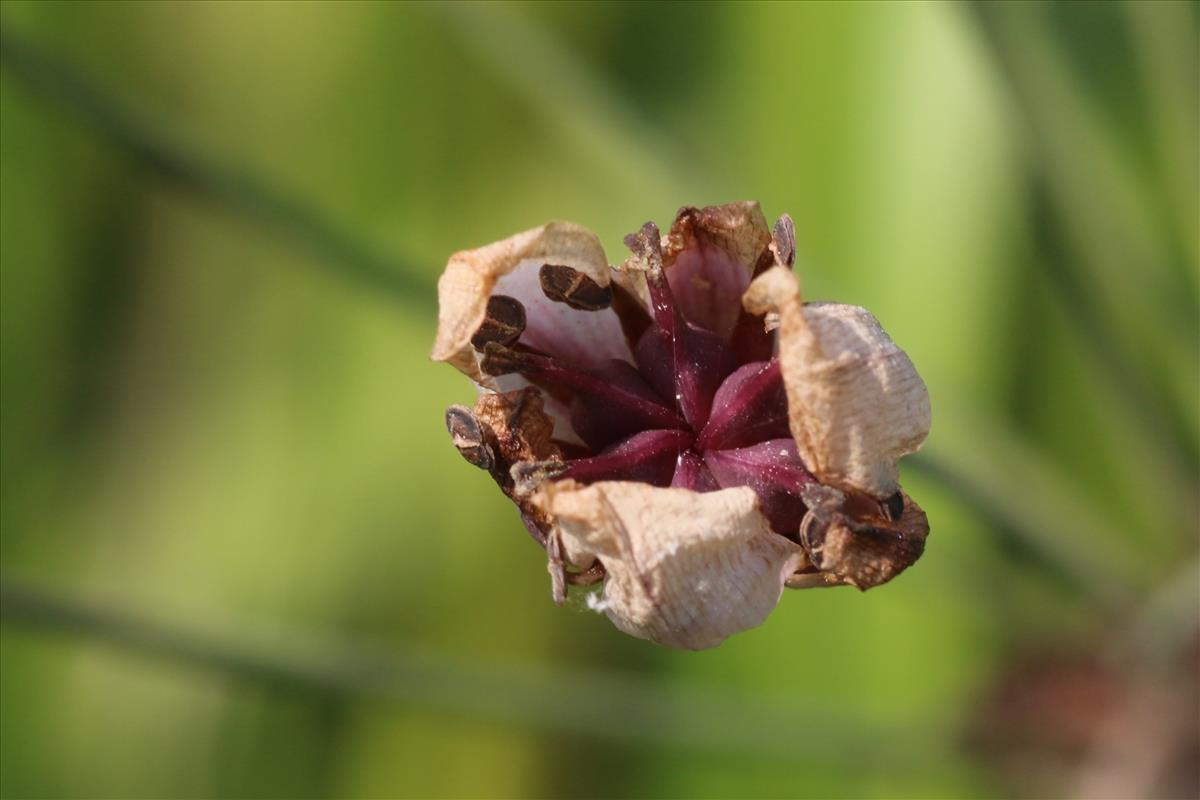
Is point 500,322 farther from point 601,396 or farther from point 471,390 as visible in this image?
point 471,390

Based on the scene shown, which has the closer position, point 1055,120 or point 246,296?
point 1055,120

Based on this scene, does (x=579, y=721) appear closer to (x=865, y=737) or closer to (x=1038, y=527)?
(x=865, y=737)

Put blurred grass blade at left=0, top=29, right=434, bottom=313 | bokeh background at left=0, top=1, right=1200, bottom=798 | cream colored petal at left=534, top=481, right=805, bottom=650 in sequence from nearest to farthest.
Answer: cream colored petal at left=534, top=481, right=805, bottom=650 < blurred grass blade at left=0, top=29, right=434, bottom=313 < bokeh background at left=0, top=1, right=1200, bottom=798

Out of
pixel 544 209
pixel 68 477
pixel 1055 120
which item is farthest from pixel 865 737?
pixel 68 477

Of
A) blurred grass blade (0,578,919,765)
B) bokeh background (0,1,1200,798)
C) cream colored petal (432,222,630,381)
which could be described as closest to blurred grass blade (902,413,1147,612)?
bokeh background (0,1,1200,798)

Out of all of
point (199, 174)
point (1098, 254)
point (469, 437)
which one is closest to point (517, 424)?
point (469, 437)

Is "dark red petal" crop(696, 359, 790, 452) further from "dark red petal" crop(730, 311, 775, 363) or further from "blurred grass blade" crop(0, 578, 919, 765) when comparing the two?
"blurred grass blade" crop(0, 578, 919, 765)
